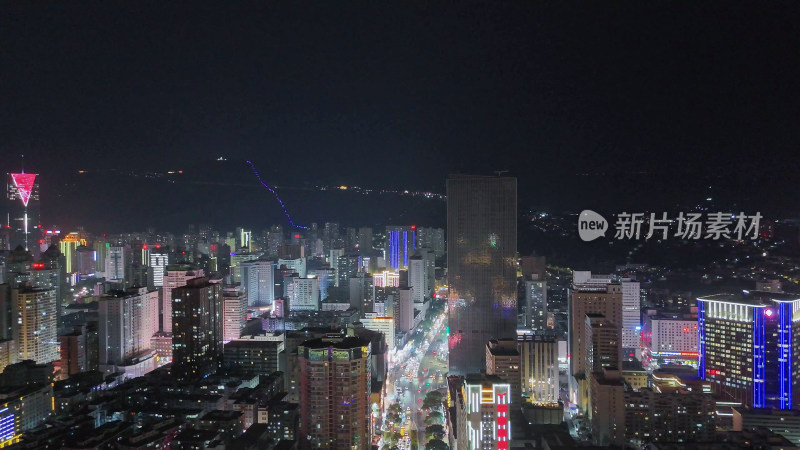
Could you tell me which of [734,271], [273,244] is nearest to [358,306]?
[273,244]

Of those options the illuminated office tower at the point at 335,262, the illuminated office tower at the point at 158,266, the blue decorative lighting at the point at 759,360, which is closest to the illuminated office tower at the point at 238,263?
the illuminated office tower at the point at 158,266

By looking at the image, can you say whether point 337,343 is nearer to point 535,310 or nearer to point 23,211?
point 23,211

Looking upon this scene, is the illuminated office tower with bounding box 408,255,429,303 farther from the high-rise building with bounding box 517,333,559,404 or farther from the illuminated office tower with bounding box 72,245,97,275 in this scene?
the illuminated office tower with bounding box 72,245,97,275

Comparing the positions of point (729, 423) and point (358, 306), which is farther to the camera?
point (358, 306)

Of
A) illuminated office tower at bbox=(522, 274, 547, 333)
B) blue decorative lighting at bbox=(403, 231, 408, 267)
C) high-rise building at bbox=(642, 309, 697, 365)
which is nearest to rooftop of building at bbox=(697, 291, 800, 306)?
high-rise building at bbox=(642, 309, 697, 365)

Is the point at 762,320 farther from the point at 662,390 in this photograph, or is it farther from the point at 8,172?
the point at 8,172

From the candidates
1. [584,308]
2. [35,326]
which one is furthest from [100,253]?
[584,308]

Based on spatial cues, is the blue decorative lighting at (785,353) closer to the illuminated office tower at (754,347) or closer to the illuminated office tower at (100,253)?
the illuminated office tower at (754,347)

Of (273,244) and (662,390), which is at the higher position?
(273,244)
